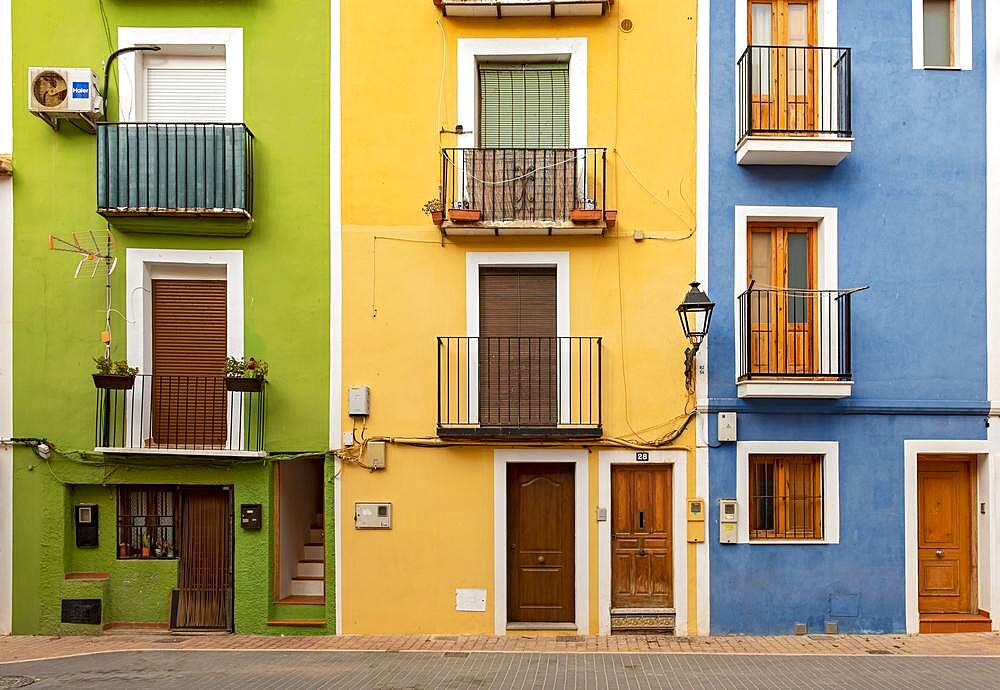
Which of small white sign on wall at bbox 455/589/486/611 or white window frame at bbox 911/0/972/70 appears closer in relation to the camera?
small white sign on wall at bbox 455/589/486/611

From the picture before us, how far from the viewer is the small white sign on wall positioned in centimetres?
1133

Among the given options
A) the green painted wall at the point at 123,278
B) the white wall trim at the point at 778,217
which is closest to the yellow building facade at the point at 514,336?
the green painted wall at the point at 123,278

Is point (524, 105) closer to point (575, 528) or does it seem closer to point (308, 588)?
point (575, 528)

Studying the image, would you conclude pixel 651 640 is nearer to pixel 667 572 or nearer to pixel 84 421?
pixel 667 572

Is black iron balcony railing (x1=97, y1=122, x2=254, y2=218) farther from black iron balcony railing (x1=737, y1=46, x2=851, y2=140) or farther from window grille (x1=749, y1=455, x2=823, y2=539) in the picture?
window grille (x1=749, y1=455, x2=823, y2=539)

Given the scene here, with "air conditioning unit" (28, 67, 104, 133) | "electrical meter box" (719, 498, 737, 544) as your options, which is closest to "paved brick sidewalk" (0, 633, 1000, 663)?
"electrical meter box" (719, 498, 737, 544)

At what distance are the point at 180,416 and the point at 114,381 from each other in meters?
0.95

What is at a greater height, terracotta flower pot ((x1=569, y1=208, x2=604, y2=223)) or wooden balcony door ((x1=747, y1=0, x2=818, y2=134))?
wooden balcony door ((x1=747, y1=0, x2=818, y2=134))

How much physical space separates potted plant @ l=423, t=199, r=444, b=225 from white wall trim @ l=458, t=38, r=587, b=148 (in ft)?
2.87

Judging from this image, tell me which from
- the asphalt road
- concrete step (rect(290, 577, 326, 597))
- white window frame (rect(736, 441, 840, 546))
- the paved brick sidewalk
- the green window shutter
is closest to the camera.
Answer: the asphalt road

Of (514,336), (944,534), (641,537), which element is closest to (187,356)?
(514,336)

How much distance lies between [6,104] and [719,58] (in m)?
9.37

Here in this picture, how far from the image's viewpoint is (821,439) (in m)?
11.3

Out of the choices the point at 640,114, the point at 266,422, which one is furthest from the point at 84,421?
the point at 640,114
